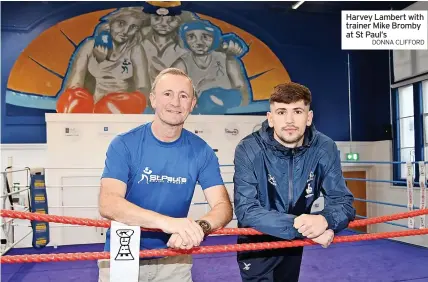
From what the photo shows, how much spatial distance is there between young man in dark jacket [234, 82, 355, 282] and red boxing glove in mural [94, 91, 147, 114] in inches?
188

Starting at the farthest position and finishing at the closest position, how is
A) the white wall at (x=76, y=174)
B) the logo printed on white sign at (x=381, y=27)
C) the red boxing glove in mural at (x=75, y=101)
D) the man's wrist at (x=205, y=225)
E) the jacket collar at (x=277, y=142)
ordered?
the red boxing glove in mural at (x=75, y=101) → the white wall at (x=76, y=174) → the logo printed on white sign at (x=381, y=27) → the jacket collar at (x=277, y=142) → the man's wrist at (x=205, y=225)

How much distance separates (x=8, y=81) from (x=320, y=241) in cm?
605

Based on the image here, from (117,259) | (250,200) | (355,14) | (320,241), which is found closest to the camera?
(117,259)

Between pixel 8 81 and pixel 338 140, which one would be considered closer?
pixel 8 81

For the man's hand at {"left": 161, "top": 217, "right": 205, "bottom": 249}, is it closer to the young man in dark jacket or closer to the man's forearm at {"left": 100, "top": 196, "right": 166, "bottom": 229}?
the man's forearm at {"left": 100, "top": 196, "right": 166, "bottom": 229}

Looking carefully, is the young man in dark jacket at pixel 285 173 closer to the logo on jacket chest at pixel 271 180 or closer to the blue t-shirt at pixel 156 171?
the logo on jacket chest at pixel 271 180

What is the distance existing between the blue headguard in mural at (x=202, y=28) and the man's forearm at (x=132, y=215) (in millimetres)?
5564

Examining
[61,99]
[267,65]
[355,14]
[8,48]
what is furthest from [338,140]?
[8,48]

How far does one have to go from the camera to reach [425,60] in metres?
6.16

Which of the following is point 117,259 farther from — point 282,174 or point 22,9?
point 22,9

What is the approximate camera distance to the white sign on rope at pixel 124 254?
4.70 ft

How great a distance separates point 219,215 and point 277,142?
1.66 ft

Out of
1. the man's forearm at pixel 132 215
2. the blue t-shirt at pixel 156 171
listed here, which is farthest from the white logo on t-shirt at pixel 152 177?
the man's forearm at pixel 132 215

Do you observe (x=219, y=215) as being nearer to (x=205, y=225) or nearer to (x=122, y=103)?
(x=205, y=225)
